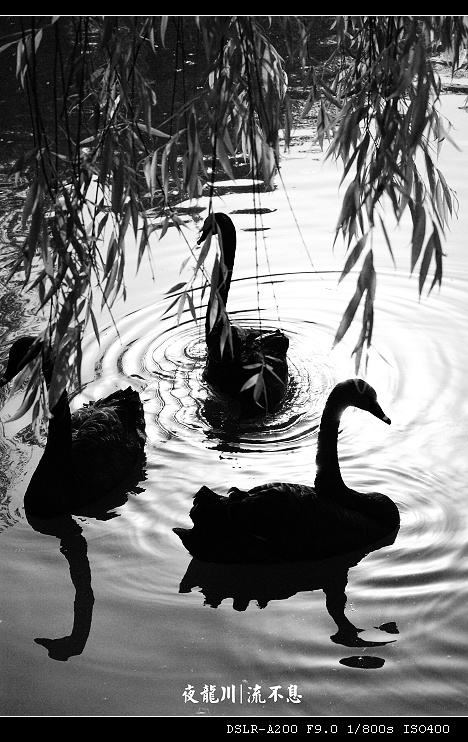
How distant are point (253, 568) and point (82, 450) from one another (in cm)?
112

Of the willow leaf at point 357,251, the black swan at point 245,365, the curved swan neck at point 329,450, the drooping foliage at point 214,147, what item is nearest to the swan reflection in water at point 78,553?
the black swan at point 245,365

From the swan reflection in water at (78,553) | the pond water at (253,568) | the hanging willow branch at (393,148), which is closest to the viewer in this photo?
the hanging willow branch at (393,148)

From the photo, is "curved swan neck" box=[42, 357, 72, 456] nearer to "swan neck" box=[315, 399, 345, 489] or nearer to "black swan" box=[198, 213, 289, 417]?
"black swan" box=[198, 213, 289, 417]

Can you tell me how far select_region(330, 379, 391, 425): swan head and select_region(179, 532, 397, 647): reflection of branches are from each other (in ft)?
1.87

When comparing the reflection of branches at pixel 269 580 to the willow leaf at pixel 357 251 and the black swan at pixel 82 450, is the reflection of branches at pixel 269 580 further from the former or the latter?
the willow leaf at pixel 357 251

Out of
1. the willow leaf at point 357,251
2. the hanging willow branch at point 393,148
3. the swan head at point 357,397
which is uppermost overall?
the hanging willow branch at point 393,148

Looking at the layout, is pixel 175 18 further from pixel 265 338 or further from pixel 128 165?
pixel 265 338

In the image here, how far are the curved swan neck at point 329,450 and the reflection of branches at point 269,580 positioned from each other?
1.11ft

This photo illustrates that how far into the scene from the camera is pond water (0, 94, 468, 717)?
11.4 ft

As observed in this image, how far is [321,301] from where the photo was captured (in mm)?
6547

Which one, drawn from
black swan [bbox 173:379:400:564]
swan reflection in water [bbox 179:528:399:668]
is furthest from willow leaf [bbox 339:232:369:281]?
swan reflection in water [bbox 179:528:399:668]

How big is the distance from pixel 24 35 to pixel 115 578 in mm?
2222

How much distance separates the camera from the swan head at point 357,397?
426 cm

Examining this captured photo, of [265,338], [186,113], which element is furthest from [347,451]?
[186,113]
